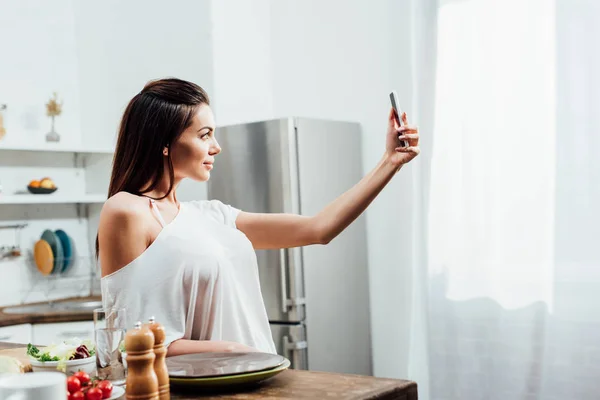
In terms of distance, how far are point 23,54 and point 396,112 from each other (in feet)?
9.76

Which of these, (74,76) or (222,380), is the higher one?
(74,76)

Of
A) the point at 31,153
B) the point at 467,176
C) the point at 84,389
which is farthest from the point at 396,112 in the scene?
the point at 31,153

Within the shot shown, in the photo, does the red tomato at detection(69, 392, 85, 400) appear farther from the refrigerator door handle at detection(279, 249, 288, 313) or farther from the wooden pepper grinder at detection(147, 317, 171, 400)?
the refrigerator door handle at detection(279, 249, 288, 313)

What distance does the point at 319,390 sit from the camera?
1464 mm

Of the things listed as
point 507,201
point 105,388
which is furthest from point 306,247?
point 105,388

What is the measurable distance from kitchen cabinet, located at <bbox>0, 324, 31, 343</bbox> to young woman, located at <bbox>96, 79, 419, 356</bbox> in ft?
5.94

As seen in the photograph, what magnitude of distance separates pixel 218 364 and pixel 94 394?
0.28 meters

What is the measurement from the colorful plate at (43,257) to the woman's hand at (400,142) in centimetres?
264

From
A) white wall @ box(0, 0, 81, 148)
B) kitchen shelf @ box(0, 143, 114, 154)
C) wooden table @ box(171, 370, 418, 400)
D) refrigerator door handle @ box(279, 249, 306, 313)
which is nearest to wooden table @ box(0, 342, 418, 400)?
wooden table @ box(171, 370, 418, 400)

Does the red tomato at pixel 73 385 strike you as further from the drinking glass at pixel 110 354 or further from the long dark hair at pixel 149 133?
the long dark hair at pixel 149 133

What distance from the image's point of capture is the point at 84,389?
4.43 ft

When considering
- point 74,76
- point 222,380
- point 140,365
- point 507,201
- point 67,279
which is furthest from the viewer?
point 74,76

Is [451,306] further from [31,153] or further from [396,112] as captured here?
[31,153]

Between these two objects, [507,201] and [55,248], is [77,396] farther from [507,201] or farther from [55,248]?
[55,248]
